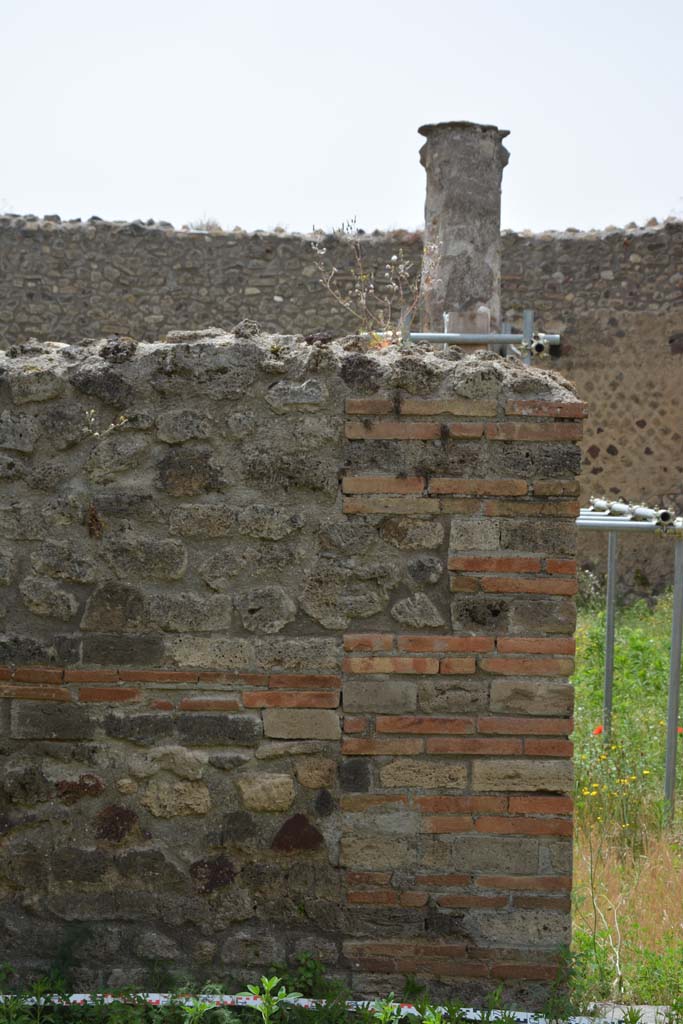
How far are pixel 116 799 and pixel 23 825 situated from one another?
30 cm

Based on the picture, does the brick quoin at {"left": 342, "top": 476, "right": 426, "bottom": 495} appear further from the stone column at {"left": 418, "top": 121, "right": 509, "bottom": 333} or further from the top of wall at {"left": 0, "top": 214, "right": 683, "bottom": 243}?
the top of wall at {"left": 0, "top": 214, "right": 683, "bottom": 243}

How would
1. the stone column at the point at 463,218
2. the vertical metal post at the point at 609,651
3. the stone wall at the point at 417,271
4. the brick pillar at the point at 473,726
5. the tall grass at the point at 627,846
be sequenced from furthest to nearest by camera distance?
the stone wall at the point at 417,271
the stone column at the point at 463,218
the vertical metal post at the point at 609,651
the tall grass at the point at 627,846
the brick pillar at the point at 473,726

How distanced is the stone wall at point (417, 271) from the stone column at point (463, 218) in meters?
4.31

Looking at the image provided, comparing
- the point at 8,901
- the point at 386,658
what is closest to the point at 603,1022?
the point at 386,658

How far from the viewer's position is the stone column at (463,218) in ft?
22.5

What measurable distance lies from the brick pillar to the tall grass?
Answer: 44 centimetres

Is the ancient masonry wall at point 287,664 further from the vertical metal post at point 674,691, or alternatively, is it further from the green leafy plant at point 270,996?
the vertical metal post at point 674,691

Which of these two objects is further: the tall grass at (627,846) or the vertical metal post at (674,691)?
the vertical metal post at (674,691)

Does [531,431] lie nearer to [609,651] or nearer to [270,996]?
[270,996]

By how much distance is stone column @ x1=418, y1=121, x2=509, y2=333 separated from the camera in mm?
6852

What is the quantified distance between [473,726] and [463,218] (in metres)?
4.52

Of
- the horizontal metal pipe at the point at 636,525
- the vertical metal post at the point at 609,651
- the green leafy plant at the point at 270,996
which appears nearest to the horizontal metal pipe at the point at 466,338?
the horizontal metal pipe at the point at 636,525

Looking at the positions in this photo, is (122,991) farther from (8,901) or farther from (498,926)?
(498,926)

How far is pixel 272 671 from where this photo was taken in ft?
10.7
